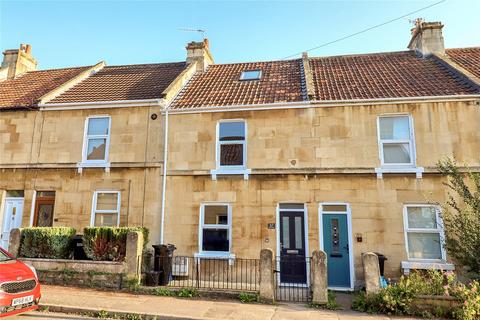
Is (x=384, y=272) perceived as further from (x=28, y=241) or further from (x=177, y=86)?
(x=28, y=241)

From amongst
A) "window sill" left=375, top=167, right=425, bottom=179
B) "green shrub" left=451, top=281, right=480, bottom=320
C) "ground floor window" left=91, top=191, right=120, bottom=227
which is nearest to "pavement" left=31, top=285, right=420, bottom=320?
"green shrub" left=451, top=281, right=480, bottom=320

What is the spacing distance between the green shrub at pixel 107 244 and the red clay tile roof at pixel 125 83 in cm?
559

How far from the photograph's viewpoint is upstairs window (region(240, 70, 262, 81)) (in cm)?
1524

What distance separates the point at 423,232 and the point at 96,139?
1238 centimetres

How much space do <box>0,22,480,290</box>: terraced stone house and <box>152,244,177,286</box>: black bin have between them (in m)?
1.38

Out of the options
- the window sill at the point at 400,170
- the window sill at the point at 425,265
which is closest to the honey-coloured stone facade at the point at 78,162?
the window sill at the point at 400,170

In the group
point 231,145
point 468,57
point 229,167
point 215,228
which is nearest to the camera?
point 215,228

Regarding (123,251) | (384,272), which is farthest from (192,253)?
(384,272)

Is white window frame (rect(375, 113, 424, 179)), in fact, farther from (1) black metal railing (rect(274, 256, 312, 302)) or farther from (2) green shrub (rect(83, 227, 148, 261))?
(2) green shrub (rect(83, 227, 148, 261))

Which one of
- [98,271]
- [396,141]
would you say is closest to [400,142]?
[396,141]

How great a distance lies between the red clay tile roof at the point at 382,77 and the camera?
11.9m

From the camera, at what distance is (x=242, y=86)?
14344 mm

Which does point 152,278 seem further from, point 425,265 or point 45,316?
point 425,265

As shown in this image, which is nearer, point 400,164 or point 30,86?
point 400,164
